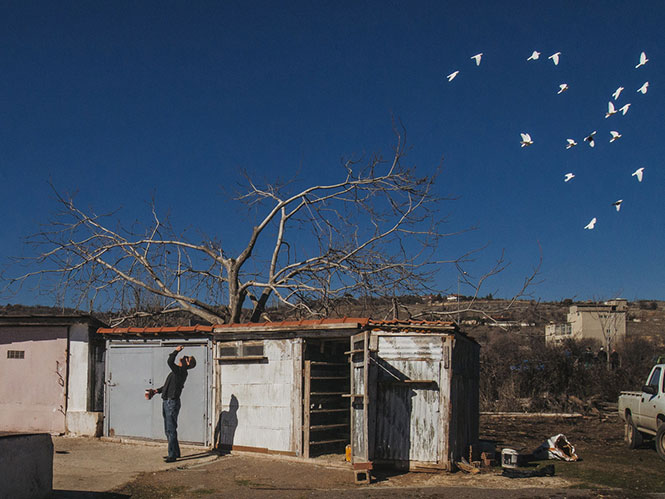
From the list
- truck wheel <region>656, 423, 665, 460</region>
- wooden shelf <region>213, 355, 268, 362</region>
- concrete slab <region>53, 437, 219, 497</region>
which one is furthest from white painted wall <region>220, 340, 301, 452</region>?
truck wheel <region>656, 423, 665, 460</region>

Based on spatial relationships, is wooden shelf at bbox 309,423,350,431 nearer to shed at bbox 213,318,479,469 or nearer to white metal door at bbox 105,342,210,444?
shed at bbox 213,318,479,469

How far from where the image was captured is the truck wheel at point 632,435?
14.3m

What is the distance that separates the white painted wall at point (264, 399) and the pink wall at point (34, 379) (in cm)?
484

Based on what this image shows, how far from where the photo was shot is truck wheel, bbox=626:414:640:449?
14312mm

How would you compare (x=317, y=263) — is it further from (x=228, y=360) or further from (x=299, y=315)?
(x=228, y=360)

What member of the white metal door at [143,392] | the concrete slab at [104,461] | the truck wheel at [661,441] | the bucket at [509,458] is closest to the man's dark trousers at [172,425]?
the concrete slab at [104,461]

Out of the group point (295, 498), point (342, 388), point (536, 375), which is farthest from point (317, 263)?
point (536, 375)

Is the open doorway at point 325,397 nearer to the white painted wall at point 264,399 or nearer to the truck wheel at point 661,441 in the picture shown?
the white painted wall at point 264,399

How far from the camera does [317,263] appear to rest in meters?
16.8

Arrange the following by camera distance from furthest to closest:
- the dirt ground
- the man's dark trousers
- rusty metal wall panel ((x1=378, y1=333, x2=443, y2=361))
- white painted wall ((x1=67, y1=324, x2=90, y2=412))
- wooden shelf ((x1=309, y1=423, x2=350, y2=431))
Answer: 1. white painted wall ((x1=67, y1=324, x2=90, y2=412))
2. wooden shelf ((x1=309, y1=423, x2=350, y2=431))
3. the man's dark trousers
4. rusty metal wall panel ((x1=378, y1=333, x2=443, y2=361))
5. the dirt ground

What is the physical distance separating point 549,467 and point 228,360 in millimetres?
6212

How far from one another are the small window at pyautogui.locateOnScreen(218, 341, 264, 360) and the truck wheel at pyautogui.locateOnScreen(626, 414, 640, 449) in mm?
8153

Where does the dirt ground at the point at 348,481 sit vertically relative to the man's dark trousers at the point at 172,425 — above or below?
below

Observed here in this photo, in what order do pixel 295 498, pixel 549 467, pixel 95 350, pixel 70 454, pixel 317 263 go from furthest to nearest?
pixel 317 263
pixel 95 350
pixel 70 454
pixel 549 467
pixel 295 498
